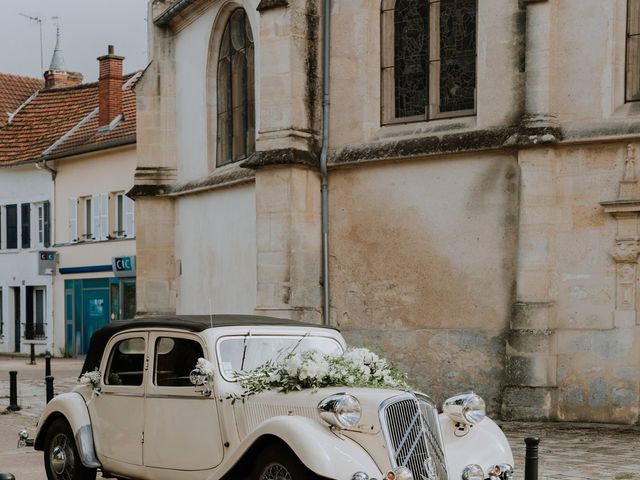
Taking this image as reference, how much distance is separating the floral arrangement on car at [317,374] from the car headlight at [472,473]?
0.80m

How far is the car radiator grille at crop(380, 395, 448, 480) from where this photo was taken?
268 inches

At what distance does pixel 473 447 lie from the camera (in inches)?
293

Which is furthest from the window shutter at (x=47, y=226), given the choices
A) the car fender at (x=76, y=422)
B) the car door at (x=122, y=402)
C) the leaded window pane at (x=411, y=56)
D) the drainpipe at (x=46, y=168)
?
the car door at (x=122, y=402)

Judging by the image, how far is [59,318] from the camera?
110ft

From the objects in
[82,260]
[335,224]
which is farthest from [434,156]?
[82,260]

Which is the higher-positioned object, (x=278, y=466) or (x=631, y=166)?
(x=631, y=166)

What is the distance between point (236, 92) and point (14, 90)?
904 inches

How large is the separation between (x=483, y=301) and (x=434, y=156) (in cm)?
219

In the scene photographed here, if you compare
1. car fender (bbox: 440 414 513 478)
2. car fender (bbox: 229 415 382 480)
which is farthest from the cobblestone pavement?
car fender (bbox: 229 415 382 480)

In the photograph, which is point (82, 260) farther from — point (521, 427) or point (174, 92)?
point (521, 427)

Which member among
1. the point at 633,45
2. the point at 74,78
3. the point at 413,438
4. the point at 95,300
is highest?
the point at 74,78

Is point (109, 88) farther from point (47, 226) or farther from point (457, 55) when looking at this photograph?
point (457, 55)

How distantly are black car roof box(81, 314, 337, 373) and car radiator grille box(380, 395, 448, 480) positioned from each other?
165 cm

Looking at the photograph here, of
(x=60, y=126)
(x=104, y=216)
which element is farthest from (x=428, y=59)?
(x=60, y=126)
